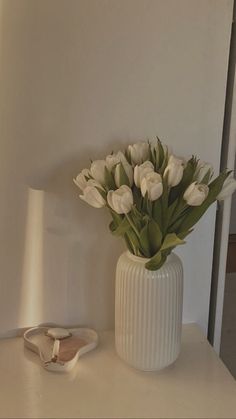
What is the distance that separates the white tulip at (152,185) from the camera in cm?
102

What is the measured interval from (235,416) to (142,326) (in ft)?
0.74

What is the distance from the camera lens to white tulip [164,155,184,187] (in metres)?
1.05

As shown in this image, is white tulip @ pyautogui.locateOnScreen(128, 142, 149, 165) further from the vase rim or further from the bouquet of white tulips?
the vase rim

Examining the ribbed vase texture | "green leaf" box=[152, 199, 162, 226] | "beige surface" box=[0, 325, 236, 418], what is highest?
"green leaf" box=[152, 199, 162, 226]

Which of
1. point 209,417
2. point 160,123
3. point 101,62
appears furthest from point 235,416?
point 101,62

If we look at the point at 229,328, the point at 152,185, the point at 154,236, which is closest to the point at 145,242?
the point at 154,236

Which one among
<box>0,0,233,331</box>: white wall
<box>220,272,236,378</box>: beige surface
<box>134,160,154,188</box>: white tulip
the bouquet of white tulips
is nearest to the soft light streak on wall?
<box>0,0,233,331</box>: white wall

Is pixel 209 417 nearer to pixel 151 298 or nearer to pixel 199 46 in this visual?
pixel 151 298

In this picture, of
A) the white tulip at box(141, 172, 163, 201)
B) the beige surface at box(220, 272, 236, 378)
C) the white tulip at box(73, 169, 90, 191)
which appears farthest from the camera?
the beige surface at box(220, 272, 236, 378)

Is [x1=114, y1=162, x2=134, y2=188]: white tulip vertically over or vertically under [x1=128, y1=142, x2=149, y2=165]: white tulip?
under

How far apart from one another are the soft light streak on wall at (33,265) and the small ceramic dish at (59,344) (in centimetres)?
3

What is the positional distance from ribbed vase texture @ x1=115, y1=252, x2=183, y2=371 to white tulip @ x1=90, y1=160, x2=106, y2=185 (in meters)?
0.16

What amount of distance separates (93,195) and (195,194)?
0.60 ft

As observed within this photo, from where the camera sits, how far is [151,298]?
3.67ft
